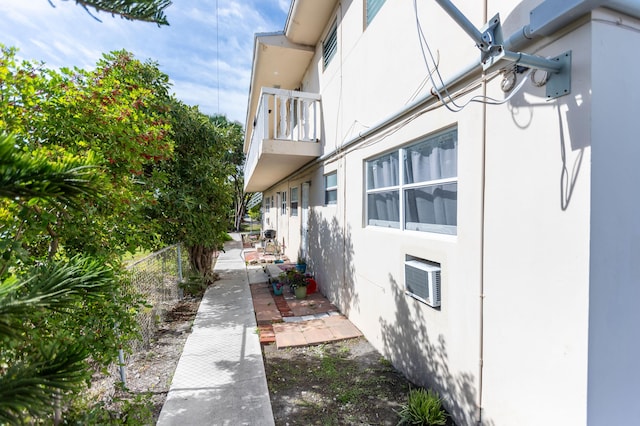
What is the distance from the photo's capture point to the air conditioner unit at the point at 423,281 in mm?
3326

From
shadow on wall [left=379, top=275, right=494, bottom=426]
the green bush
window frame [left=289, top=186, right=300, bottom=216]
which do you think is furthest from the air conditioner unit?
window frame [left=289, top=186, right=300, bottom=216]

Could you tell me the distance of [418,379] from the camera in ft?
12.1

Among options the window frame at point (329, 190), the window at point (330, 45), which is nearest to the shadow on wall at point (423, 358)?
the window frame at point (329, 190)

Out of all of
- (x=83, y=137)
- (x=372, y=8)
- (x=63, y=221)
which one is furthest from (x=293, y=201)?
(x=63, y=221)

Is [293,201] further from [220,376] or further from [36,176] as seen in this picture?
[36,176]

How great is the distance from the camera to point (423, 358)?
3590mm

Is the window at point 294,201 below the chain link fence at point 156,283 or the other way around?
the other way around

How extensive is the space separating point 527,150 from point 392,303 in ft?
8.85

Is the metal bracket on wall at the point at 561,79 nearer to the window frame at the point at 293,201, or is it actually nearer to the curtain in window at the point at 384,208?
the curtain in window at the point at 384,208

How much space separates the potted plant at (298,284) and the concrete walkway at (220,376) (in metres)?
1.24

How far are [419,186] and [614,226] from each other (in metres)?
2.00

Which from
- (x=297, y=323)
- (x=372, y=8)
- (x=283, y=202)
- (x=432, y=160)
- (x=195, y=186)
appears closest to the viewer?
(x=432, y=160)

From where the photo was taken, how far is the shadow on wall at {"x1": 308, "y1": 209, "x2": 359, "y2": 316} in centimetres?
585

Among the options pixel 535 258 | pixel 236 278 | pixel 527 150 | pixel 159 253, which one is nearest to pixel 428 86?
pixel 527 150
